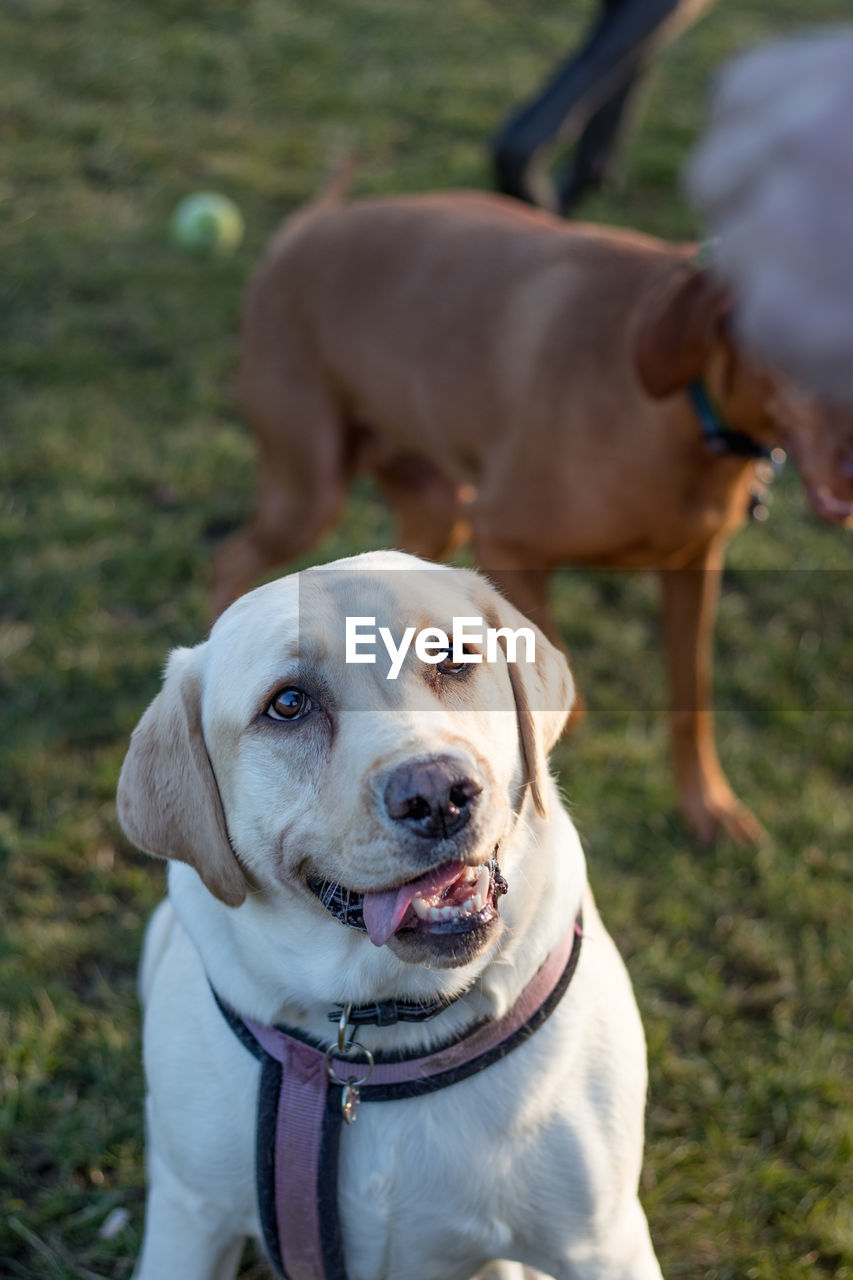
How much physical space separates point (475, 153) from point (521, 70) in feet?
4.19

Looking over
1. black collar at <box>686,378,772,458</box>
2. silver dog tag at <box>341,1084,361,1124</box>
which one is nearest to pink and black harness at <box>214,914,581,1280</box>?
silver dog tag at <box>341,1084,361,1124</box>

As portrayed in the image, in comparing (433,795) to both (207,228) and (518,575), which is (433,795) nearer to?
(518,575)

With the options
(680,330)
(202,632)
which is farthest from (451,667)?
(202,632)

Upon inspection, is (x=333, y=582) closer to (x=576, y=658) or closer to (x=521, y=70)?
(x=576, y=658)

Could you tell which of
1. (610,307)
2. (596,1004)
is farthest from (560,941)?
(610,307)

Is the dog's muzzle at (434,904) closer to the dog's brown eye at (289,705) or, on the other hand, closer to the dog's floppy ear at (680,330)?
the dog's brown eye at (289,705)

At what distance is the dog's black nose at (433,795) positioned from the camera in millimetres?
1602

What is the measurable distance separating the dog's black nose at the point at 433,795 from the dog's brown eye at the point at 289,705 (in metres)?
0.24

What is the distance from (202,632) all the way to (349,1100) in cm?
250

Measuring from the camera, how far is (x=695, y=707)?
355cm

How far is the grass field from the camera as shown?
8.61 ft

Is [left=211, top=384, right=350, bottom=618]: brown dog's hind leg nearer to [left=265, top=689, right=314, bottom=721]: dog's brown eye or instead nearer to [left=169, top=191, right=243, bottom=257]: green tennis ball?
[left=265, top=689, right=314, bottom=721]: dog's brown eye

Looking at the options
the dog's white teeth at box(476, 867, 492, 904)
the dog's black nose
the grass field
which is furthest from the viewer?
the grass field

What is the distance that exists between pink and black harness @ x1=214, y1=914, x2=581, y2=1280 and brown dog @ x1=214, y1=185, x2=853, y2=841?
58.0 inches
